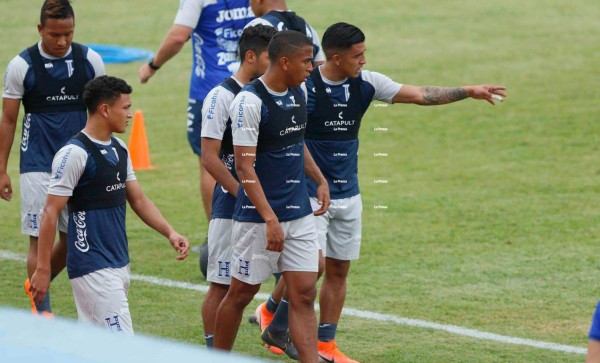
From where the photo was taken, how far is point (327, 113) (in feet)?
26.3

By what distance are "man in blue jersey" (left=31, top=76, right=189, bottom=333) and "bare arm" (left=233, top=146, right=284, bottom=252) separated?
0.47m

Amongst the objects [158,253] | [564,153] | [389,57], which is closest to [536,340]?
[158,253]

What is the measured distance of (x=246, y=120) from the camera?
709 cm

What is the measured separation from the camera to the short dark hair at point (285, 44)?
7140 millimetres

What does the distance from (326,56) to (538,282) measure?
2983 millimetres

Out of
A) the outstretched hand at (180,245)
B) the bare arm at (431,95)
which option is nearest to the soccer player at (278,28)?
the bare arm at (431,95)

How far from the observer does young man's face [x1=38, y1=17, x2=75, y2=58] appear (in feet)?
27.6

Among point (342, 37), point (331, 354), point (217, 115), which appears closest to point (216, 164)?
point (217, 115)

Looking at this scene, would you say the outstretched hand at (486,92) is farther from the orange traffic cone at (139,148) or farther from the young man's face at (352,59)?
the orange traffic cone at (139,148)

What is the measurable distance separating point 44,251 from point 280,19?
2767 mm

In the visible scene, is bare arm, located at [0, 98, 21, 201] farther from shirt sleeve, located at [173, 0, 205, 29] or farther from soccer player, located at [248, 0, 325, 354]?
shirt sleeve, located at [173, 0, 205, 29]

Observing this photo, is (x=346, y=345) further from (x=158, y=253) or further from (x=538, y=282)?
(x=158, y=253)

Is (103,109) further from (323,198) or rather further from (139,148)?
(139,148)

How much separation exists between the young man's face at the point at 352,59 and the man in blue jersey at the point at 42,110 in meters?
1.88
